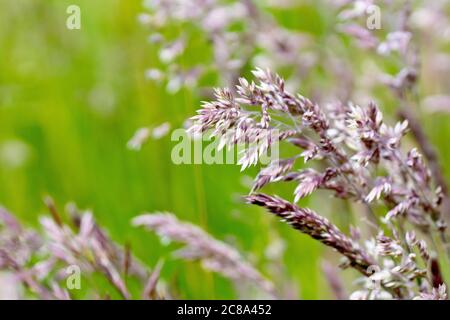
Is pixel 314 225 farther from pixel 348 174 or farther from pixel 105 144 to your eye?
pixel 105 144

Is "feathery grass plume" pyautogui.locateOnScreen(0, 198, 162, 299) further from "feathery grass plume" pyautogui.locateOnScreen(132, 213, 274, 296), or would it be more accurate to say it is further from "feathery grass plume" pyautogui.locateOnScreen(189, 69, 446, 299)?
"feathery grass plume" pyautogui.locateOnScreen(189, 69, 446, 299)

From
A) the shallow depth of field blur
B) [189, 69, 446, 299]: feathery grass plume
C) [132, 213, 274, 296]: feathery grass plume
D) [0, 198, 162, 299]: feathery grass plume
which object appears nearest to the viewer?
[189, 69, 446, 299]: feathery grass plume

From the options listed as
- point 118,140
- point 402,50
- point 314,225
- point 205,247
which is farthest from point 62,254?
point 118,140

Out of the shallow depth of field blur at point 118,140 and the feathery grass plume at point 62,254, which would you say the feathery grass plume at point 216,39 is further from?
the feathery grass plume at point 62,254

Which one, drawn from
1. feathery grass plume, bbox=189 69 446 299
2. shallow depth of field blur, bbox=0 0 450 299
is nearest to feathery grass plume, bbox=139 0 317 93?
shallow depth of field blur, bbox=0 0 450 299
